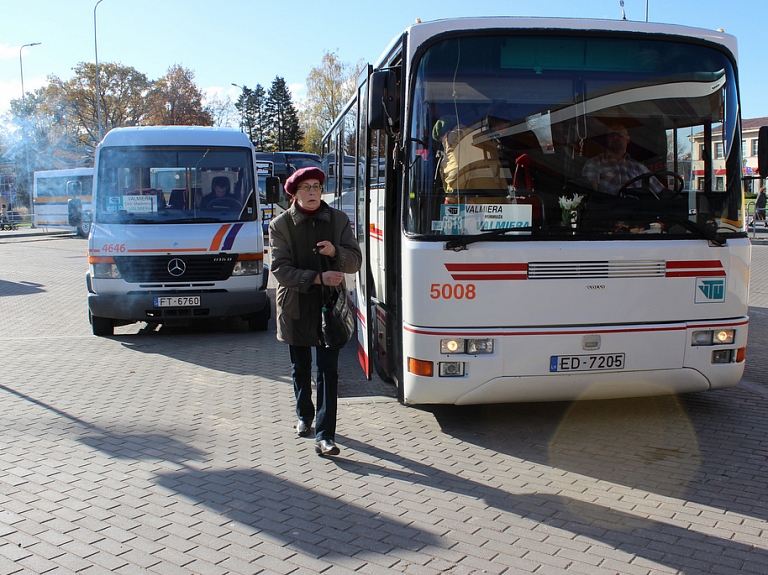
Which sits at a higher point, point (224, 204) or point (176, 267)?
point (224, 204)

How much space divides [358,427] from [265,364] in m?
2.76

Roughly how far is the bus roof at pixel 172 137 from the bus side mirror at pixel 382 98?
5597 millimetres

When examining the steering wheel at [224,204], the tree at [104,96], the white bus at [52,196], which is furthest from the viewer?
the tree at [104,96]

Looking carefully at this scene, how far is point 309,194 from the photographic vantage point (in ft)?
17.6

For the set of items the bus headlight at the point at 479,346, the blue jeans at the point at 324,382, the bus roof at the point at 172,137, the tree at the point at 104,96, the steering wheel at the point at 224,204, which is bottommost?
the blue jeans at the point at 324,382

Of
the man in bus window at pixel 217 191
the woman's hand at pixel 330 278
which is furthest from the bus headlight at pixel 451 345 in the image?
the man in bus window at pixel 217 191

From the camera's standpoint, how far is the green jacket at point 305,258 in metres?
5.42

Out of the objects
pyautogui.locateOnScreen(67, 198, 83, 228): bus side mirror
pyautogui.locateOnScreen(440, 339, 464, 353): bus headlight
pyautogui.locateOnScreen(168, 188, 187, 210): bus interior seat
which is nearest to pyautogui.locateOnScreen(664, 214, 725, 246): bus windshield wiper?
pyautogui.locateOnScreen(440, 339, 464, 353): bus headlight

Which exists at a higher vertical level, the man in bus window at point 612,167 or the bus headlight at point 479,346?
the man in bus window at point 612,167

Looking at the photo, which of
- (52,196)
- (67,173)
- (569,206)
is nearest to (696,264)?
(569,206)

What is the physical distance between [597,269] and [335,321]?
1908 mm

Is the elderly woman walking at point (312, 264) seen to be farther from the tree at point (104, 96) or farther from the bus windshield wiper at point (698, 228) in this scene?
the tree at point (104, 96)

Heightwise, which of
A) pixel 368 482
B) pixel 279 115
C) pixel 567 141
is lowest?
pixel 368 482

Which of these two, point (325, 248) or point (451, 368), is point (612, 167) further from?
point (325, 248)
